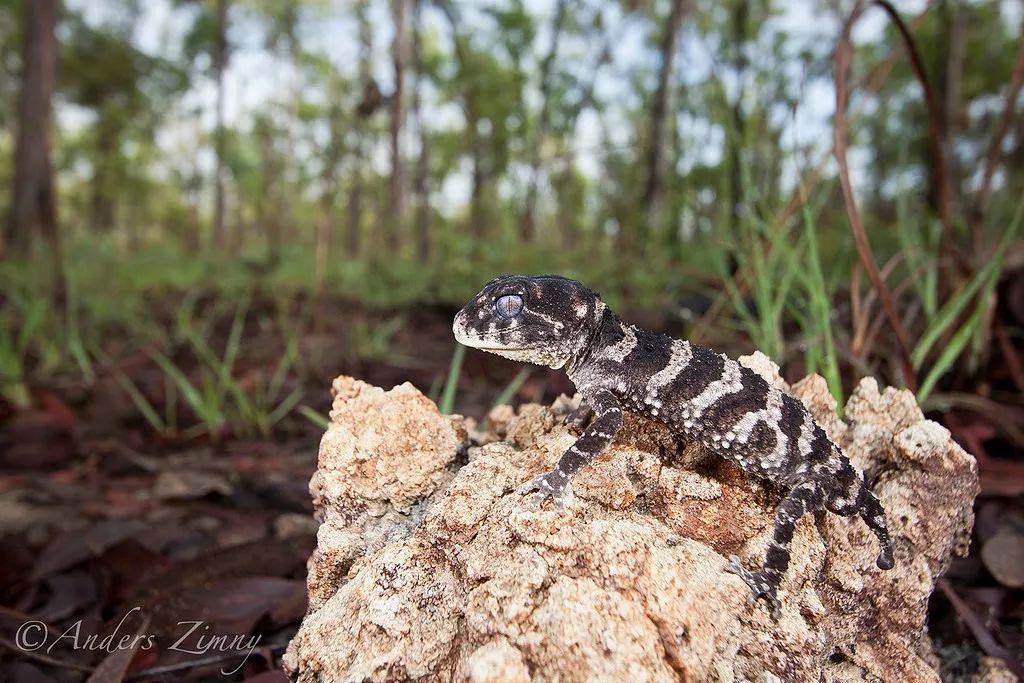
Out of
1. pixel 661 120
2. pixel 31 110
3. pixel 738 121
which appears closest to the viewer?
→ pixel 738 121

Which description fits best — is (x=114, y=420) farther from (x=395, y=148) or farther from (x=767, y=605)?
(x=767, y=605)

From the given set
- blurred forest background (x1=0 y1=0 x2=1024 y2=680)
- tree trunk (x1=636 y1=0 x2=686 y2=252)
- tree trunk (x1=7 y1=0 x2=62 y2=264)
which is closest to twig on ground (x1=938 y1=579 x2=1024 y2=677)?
blurred forest background (x1=0 y1=0 x2=1024 y2=680)

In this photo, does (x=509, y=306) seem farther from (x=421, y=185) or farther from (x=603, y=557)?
(x=421, y=185)

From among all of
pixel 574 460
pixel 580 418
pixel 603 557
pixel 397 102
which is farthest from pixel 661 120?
pixel 603 557

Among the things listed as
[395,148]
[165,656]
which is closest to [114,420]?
[165,656]

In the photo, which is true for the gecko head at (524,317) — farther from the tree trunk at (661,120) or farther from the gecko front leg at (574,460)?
the tree trunk at (661,120)
